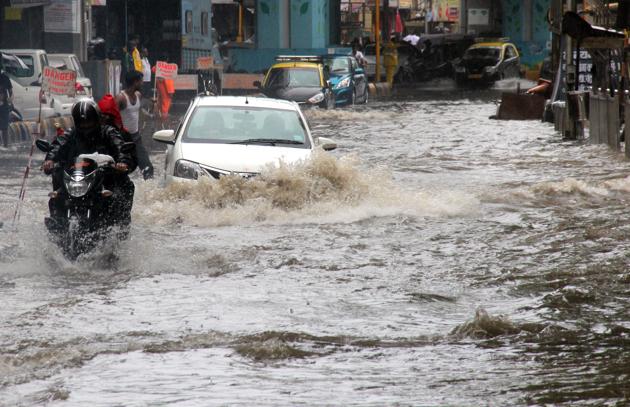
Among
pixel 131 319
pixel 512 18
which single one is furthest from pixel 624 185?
pixel 512 18

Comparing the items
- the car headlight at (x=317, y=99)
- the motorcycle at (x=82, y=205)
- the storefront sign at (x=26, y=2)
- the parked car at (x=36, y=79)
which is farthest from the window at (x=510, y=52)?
the motorcycle at (x=82, y=205)

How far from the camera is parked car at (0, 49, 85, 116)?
27.4 metres

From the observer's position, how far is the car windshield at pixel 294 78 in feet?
117

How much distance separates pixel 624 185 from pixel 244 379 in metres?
11.4

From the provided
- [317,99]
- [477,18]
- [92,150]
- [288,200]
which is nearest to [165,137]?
[288,200]

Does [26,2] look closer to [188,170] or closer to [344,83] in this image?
[344,83]

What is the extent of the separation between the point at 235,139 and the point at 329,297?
5181 millimetres

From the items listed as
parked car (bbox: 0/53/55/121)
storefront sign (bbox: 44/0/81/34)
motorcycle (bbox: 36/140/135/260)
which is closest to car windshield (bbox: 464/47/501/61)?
storefront sign (bbox: 44/0/81/34)

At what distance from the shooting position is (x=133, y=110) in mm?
16297

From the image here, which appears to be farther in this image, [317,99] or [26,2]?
[317,99]

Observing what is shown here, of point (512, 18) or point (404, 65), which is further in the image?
point (512, 18)

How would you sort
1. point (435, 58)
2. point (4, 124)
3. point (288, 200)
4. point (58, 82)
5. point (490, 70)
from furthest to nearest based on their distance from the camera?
1. point (435, 58)
2. point (490, 70)
3. point (4, 124)
4. point (58, 82)
5. point (288, 200)

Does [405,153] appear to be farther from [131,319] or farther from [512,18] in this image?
[512,18]

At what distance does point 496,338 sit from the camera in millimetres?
8328
